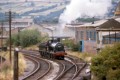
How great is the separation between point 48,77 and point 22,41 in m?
38.9

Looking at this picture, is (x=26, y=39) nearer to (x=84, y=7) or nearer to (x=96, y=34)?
(x=84, y=7)

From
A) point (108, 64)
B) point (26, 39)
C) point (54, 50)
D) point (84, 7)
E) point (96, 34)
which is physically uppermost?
point (84, 7)

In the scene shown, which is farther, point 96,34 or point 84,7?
point 84,7

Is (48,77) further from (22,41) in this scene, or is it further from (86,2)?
(22,41)

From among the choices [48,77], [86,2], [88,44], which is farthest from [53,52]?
[86,2]

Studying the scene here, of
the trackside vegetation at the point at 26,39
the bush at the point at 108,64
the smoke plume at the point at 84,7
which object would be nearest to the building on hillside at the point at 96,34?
the smoke plume at the point at 84,7

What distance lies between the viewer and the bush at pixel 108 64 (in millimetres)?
16070

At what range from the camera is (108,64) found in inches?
663

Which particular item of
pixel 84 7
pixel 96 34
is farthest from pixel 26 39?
pixel 96 34

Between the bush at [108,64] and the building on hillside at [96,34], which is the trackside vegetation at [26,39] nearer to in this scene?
the building on hillside at [96,34]

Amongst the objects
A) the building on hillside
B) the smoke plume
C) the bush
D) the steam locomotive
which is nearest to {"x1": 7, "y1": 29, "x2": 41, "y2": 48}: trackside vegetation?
the smoke plume

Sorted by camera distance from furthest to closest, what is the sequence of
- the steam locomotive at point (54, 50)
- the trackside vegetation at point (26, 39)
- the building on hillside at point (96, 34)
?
the trackside vegetation at point (26, 39), the steam locomotive at point (54, 50), the building on hillside at point (96, 34)

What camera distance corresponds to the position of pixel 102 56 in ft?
57.4

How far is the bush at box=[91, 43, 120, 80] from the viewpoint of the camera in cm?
1607
